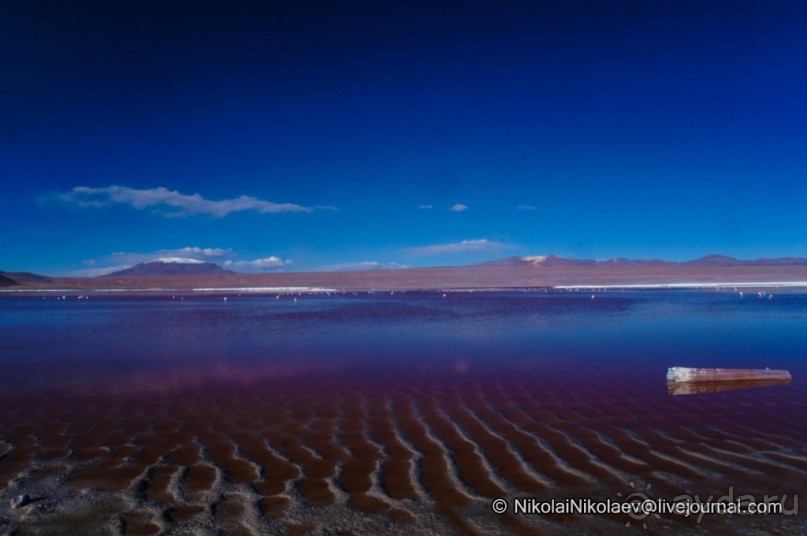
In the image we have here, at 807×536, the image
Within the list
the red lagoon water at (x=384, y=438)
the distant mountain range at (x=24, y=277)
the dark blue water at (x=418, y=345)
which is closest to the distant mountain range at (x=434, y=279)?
the distant mountain range at (x=24, y=277)

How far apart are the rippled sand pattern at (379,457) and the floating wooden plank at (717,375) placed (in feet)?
1.57

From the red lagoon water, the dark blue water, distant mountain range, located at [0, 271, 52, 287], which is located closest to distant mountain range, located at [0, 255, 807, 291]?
distant mountain range, located at [0, 271, 52, 287]

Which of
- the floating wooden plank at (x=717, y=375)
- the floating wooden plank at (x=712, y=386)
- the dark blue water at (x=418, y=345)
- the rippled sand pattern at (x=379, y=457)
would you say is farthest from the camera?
the dark blue water at (x=418, y=345)

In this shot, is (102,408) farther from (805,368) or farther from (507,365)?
(805,368)

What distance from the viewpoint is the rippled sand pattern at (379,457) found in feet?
13.6

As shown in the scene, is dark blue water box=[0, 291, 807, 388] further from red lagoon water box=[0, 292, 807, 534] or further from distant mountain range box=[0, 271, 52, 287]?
distant mountain range box=[0, 271, 52, 287]

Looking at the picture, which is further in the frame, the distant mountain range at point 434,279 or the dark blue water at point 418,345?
the distant mountain range at point 434,279

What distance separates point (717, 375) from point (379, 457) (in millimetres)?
6830

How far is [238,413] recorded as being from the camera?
7.84m

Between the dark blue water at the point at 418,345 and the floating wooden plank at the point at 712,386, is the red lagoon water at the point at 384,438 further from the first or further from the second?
the floating wooden plank at the point at 712,386

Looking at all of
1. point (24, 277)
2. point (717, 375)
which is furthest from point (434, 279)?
point (24, 277)

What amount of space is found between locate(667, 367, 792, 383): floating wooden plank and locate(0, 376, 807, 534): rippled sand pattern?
0.48m

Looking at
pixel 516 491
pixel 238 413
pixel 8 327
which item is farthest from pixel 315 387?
pixel 8 327

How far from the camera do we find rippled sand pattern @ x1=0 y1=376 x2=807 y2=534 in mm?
4160
